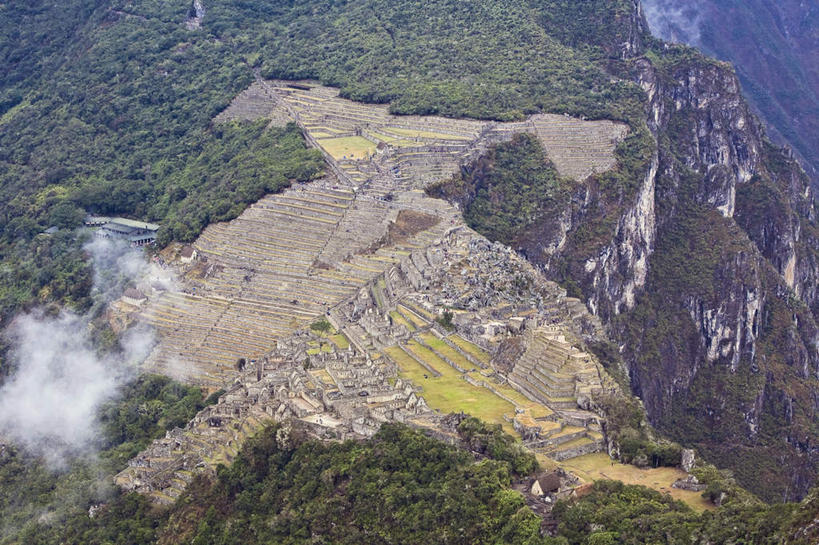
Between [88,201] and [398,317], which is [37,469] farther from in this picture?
[88,201]

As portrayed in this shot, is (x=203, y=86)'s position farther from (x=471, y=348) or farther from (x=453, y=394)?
(x=453, y=394)

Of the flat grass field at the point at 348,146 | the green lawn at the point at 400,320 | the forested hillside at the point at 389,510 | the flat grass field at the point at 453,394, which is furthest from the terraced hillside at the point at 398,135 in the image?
the forested hillside at the point at 389,510

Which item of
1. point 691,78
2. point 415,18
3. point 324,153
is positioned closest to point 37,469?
point 324,153

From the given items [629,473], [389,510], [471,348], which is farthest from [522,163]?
[389,510]

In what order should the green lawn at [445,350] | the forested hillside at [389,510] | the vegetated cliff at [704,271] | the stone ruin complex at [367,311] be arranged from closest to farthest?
the forested hillside at [389,510] < the stone ruin complex at [367,311] < the green lawn at [445,350] < the vegetated cliff at [704,271]

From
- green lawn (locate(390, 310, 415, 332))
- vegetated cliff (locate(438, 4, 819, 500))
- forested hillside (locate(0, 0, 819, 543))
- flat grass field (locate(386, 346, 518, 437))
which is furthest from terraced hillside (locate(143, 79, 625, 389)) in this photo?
flat grass field (locate(386, 346, 518, 437))

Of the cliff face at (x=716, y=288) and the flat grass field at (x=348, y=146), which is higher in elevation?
the flat grass field at (x=348, y=146)

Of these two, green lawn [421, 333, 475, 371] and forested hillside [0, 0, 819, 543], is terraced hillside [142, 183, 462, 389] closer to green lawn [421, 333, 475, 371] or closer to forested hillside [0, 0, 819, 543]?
forested hillside [0, 0, 819, 543]

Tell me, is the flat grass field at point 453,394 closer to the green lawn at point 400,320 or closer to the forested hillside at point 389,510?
the green lawn at point 400,320
